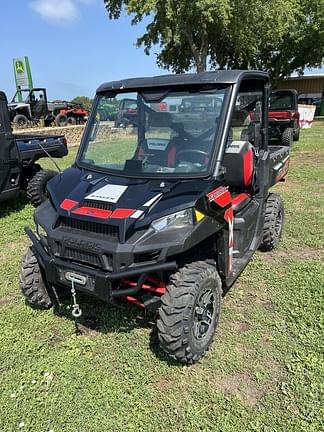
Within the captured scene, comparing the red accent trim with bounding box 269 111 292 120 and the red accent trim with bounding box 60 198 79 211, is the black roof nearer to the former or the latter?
the red accent trim with bounding box 60 198 79 211

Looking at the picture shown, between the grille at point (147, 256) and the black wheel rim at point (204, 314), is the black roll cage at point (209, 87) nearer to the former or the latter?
the grille at point (147, 256)

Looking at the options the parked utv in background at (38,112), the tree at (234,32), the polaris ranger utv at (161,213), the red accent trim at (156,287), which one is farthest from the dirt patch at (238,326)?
the tree at (234,32)

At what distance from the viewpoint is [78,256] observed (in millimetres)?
2578

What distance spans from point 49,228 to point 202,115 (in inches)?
53.7

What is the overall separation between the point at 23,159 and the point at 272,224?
13.6 feet

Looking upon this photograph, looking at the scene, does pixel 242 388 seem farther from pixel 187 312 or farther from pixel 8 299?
pixel 8 299

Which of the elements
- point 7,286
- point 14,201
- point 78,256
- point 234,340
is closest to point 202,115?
point 78,256

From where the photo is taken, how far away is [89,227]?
259cm

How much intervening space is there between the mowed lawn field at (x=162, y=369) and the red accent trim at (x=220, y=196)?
0.99 m

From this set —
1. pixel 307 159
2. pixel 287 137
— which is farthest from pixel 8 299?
pixel 287 137

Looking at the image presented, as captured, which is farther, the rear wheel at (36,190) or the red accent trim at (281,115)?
the red accent trim at (281,115)

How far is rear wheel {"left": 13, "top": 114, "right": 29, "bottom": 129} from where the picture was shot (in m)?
16.3

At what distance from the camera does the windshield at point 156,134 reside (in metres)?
2.87

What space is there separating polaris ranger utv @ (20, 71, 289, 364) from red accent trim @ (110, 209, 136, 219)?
0.4 inches
